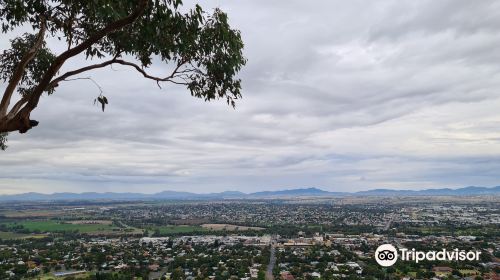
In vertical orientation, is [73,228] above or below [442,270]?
below

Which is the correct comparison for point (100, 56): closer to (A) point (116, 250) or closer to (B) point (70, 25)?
(B) point (70, 25)

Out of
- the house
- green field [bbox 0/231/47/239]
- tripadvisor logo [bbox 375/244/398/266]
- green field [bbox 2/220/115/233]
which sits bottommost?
green field [bbox 0/231/47/239]

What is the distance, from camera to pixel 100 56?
973 centimetres

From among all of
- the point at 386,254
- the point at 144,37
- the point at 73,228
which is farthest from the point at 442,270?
the point at 73,228

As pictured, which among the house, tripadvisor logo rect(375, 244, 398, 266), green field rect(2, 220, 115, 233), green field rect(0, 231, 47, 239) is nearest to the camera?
tripadvisor logo rect(375, 244, 398, 266)

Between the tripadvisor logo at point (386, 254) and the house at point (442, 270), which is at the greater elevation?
the tripadvisor logo at point (386, 254)

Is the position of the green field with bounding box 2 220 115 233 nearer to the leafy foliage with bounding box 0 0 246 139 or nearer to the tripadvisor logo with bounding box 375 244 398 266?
the tripadvisor logo with bounding box 375 244 398 266

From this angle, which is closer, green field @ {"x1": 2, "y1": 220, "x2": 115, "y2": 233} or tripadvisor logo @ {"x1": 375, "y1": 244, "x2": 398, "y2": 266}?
tripadvisor logo @ {"x1": 375, "y1": 244, "x2": 398, "y2": 266}

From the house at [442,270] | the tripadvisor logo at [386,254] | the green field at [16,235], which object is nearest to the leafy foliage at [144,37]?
the tripadvisor logo at [386,254]

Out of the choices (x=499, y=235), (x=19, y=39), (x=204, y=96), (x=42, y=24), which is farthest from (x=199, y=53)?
(x=499, y=235)

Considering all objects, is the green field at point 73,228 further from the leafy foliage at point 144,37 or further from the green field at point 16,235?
the leafy foliage at point 144,37

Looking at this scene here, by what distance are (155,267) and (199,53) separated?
40002 millimetres

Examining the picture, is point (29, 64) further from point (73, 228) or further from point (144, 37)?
point (73, 228)

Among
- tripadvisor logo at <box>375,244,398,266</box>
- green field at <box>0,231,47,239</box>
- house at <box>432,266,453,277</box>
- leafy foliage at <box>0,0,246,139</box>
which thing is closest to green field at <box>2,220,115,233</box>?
green field at <box>0,231,47,239</box>
